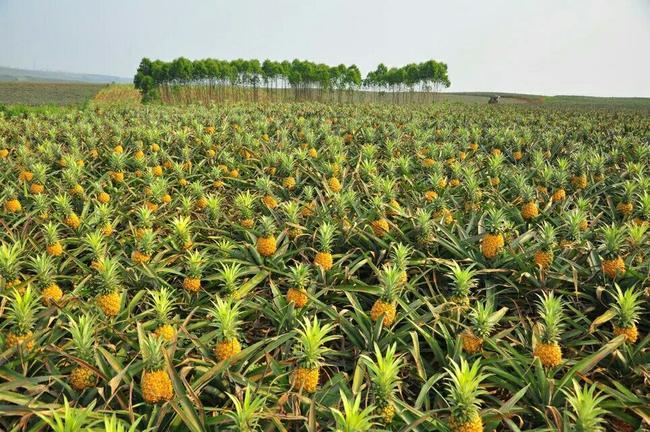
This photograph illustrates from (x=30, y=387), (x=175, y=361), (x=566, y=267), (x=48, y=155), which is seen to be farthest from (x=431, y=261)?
(x=48, y=155)

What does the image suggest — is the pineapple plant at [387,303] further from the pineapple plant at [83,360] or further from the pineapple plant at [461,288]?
the pineapple plant at [83,360]

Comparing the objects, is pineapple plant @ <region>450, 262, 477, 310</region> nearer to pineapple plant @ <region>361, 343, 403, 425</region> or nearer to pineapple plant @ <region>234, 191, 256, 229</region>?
pineapple plant @ <region>361, 343, 403, 425</region>

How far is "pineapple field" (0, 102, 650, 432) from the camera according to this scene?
5.72ft

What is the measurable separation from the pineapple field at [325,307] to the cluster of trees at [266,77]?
43027 mm

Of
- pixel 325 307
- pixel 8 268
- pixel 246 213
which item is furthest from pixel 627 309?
pixel 8 268

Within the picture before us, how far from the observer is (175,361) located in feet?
6.57

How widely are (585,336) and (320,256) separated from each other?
62.2 inches

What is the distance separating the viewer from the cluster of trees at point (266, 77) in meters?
48.2

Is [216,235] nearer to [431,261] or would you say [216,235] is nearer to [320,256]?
[320,256]

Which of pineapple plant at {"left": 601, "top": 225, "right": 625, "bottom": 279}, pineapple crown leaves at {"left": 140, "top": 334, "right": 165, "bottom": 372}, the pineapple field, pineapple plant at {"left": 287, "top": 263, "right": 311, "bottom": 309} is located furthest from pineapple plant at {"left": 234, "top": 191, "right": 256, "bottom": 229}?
pineapple plant at {"left": 601, "top": 225, "right": 625, "bottom": 279}

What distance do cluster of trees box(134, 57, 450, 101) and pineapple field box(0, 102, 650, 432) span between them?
43.0m

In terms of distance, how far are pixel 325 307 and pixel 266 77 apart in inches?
2171

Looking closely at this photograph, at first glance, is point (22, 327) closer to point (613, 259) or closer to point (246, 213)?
point (246, 213)

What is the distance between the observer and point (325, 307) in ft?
8.06
